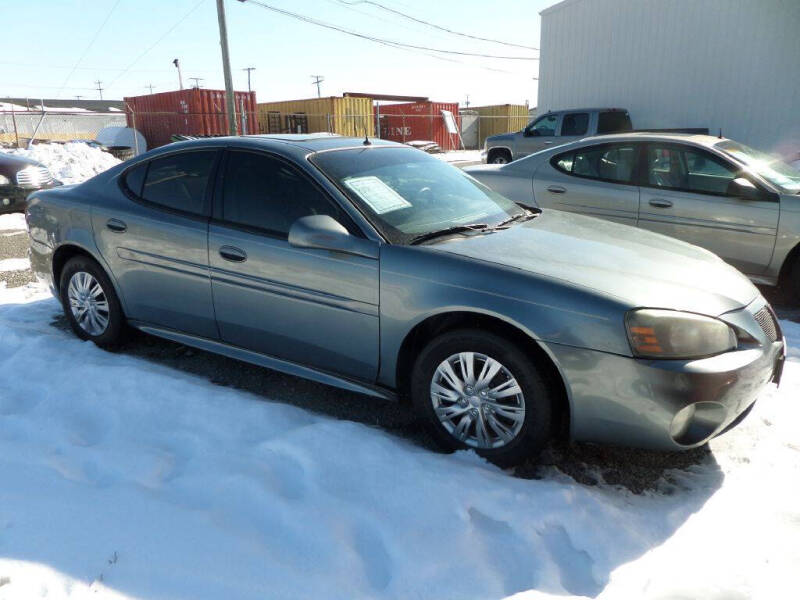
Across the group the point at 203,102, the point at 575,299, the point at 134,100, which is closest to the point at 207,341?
the point at 575,299

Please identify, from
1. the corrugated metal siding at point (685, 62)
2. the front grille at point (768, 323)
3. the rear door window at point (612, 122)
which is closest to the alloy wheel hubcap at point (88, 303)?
the front grille at point (768, 323)

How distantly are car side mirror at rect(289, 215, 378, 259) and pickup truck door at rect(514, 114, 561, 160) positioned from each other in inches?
498

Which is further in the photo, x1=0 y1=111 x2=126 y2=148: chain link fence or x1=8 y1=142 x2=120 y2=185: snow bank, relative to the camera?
x1=0 y1=111 x2=126 y2=148: chain link fence

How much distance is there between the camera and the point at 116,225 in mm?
3920

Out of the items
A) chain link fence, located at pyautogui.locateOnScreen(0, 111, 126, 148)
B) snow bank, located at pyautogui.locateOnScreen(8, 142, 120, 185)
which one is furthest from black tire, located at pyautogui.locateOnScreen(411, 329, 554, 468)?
chain link fence, located at pyautogui.locateOnScreen(0, 111, 126, 148)

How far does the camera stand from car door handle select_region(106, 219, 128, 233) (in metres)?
3.89

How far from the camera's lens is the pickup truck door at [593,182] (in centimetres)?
580

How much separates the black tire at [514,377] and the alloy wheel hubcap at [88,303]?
95.2 inches

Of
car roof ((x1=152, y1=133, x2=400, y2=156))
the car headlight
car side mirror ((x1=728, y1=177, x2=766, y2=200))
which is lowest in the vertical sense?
the car headlight

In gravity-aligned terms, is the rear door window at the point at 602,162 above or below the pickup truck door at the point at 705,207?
above

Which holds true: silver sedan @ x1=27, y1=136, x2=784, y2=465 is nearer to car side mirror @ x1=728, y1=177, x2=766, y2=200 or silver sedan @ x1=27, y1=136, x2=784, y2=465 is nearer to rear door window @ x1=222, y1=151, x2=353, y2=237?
rear door window @ x1=222, y1=151, x2=353, y2=237

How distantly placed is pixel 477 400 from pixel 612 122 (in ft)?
45.2

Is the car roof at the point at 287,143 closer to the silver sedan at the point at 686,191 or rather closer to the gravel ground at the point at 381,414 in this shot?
the gravel ground at the point at 381,414

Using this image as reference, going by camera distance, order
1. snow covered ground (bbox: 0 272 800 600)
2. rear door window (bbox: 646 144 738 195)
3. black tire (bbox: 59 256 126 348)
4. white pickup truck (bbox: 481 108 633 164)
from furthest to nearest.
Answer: white pickup truck (bbox: 481 108 633 164)
rear door window (bbox: 646 144 738 195)
black tire (bbox: 59 256 126 348)
snow covered ground (bbox: 0 272 800 600)
